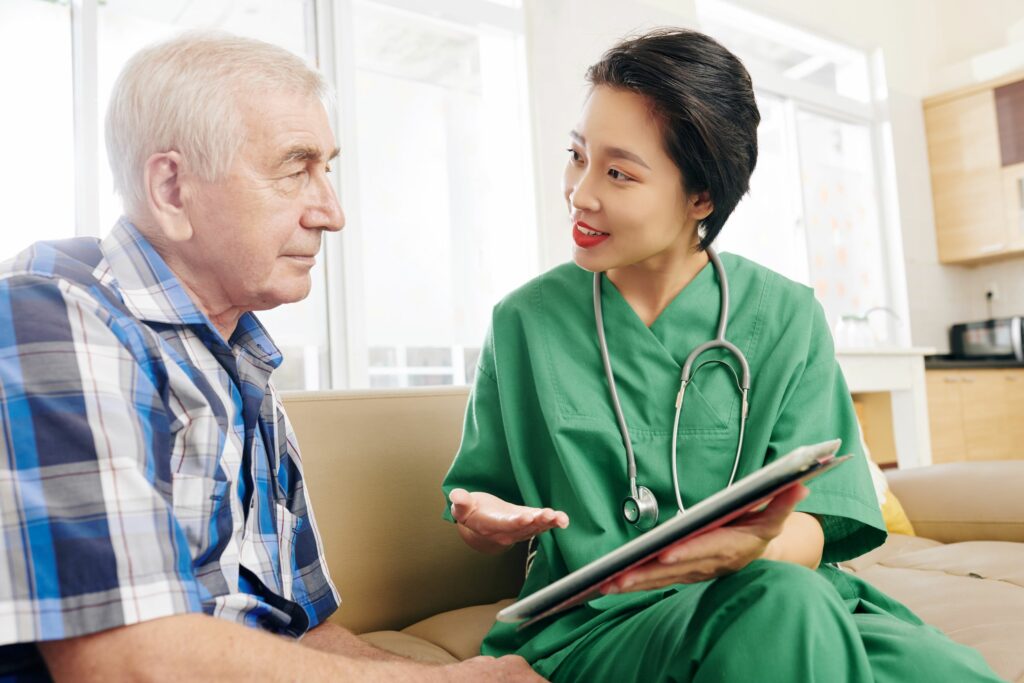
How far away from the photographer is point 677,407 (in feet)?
3.57

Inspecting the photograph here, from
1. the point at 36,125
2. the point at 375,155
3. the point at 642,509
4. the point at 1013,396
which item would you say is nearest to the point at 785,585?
the point at 642,509

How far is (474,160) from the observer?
4035 mm

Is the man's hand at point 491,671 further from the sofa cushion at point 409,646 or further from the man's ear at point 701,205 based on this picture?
the man's ear at point 701,205

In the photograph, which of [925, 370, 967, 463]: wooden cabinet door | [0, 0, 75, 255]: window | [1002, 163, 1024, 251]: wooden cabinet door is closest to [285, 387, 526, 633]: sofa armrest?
[0, 0, 75, 255]: window

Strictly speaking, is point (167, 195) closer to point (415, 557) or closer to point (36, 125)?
point (415, 557)

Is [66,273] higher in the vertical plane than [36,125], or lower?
lower

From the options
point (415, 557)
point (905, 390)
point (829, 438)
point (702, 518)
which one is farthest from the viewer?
point (905, 390)

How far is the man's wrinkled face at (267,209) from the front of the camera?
94 cm

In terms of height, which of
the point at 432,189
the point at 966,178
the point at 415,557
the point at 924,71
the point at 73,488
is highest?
the point at 924,71

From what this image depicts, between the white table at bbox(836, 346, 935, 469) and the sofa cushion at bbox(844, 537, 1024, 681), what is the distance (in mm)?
2336

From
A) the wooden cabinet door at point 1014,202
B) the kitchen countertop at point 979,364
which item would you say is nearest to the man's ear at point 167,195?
the kitchen countertop at point 979,364

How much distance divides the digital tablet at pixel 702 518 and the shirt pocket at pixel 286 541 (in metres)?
0.41

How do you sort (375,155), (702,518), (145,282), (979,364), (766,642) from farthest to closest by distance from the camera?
1. (979,364)
2. (375,155)
3. (145,282)
4. (766,642)
5. (702,518)

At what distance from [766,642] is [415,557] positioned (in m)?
0.80
